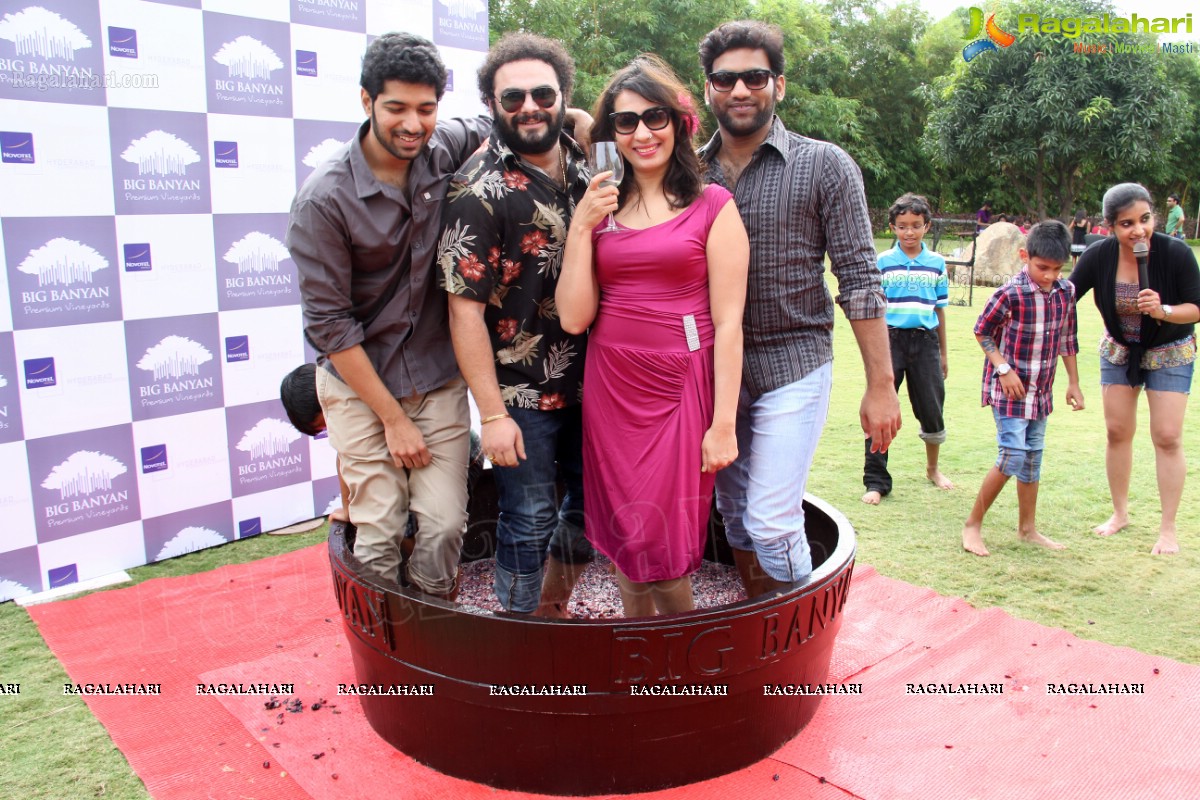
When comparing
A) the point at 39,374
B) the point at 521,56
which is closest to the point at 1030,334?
the point at 521,56

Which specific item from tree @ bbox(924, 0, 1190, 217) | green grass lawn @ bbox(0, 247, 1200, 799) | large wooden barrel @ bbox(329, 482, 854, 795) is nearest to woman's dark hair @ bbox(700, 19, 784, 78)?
large wooden barrel @ bbox(329, 482, 854, 795)

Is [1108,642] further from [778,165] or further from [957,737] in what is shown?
[778,165]

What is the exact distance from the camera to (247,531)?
4.19 m

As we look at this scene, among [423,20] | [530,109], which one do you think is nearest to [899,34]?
[423,20]

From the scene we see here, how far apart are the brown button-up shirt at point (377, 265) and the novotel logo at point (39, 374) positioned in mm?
1582

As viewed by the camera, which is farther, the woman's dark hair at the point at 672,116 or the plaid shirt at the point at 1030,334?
the plaid shirt at the point at 1030,334

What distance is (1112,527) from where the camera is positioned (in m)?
4.12

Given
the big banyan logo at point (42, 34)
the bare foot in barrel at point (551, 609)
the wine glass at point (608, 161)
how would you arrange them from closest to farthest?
the wine glass at point (608, 161) → the bare foot in barrel at point (551, 609) → the big banyan logo at point (42, 34)

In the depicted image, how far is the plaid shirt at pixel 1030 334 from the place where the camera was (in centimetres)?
383

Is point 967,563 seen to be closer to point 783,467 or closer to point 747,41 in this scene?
point 783,467

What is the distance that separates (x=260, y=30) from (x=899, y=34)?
A: 2892cm

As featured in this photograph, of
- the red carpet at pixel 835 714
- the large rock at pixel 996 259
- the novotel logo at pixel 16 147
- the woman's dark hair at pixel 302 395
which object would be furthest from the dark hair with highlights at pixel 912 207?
the large rock at pixel 996 259

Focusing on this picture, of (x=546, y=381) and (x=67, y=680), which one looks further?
(x=67, y=680)

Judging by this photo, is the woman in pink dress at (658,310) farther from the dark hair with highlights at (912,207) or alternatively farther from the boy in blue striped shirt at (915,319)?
the dark hair with highlights at (912,207)
